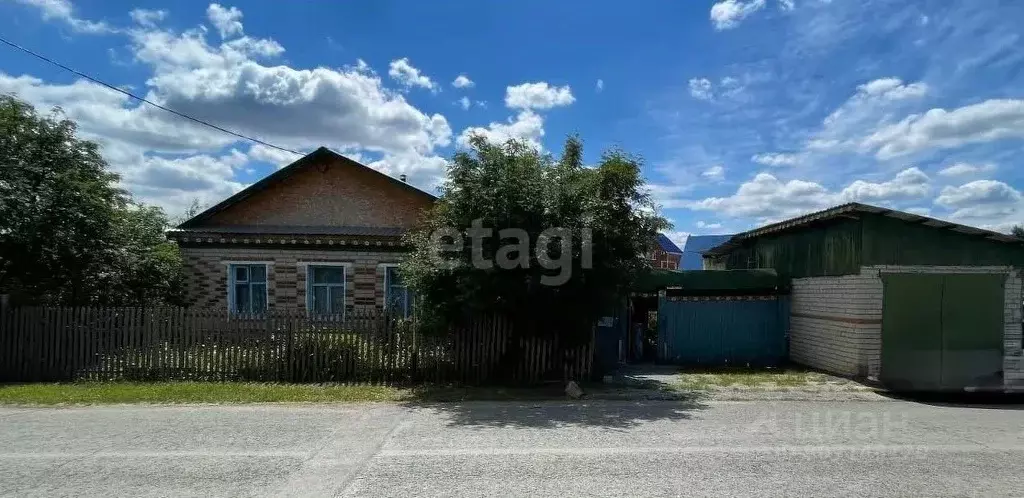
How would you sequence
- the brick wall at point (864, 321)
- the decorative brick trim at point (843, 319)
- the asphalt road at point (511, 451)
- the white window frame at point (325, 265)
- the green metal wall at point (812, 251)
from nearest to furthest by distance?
the asphalt road at point (511, 451)
the brick wall at point (864, 321)
the decorative brick trim at point (843, 319)
the green metal wall at point (812, 251)
the white window frame at point (325, 265)

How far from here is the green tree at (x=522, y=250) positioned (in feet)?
30.3

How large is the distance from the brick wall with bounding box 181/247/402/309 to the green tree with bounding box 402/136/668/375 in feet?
17.6

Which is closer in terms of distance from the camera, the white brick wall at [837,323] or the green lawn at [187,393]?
the green lawn at [187,393]

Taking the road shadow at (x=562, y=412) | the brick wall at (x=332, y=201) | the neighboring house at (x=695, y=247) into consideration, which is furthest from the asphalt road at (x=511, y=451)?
the neighboring house at (x=695, y=247)

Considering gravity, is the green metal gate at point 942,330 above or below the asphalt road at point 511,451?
above

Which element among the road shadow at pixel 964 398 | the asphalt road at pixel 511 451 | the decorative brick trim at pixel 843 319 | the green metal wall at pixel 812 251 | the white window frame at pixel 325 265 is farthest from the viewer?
the white window frame at pixel 325 265

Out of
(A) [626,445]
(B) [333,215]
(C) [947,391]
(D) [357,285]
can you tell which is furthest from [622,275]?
(B) [333,215]

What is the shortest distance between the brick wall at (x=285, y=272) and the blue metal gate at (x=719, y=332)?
7.40m

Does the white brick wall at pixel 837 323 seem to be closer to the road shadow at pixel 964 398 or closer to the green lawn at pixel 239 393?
the road shadow at pixel 964 398

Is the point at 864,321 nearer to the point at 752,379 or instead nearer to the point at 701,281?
the point at 752,379

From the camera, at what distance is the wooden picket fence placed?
10.3 metres

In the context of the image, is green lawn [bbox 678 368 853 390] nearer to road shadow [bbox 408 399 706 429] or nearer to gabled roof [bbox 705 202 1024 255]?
road shadow [bbox 408 399 706 429]

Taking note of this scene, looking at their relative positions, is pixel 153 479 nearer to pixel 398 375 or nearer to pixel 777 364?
pixel 398 375

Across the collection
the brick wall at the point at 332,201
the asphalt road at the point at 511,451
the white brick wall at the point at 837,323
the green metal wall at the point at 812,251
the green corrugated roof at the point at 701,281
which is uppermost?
the brick wall at the point at 332,201
